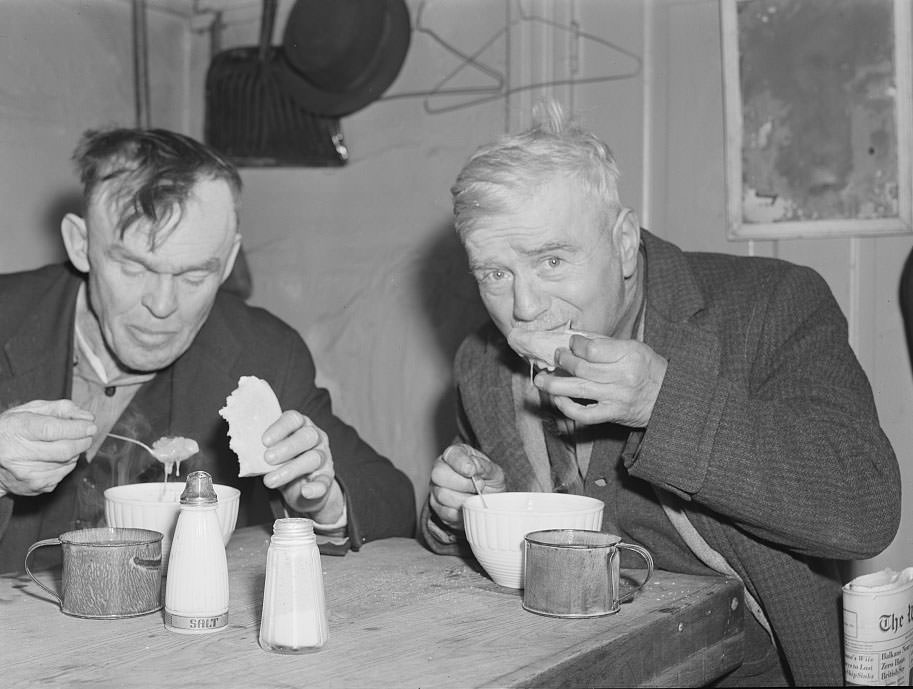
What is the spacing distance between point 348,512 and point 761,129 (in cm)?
143

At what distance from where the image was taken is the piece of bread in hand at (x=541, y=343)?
1951 mm

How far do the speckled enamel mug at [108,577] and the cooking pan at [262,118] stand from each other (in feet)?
6.85

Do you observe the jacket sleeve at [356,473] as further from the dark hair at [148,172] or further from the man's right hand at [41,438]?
the man's right hand at [41,438]

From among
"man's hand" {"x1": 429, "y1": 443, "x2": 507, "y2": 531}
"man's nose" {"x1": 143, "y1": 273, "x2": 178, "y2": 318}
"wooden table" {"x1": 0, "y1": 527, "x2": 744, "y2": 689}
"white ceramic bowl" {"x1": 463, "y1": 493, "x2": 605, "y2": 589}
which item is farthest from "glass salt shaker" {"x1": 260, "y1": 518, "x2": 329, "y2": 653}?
"man's nose" {"x1": 143, "y1": 273, "x2": 178, "y2": 318}

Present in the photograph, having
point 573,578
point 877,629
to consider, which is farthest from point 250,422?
point 877,629

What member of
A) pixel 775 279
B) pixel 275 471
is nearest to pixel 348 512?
pixel 275 471

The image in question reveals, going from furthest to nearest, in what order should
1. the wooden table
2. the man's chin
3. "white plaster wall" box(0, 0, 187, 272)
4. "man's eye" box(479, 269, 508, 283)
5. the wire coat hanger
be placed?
"white plaster wall" box(0, 0, 187, 272)
the wire coat hanger
the man's chin
"man's eye" box(479, 269, 508, 283)
the wooden table

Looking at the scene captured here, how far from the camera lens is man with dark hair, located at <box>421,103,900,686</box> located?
5.82 feet

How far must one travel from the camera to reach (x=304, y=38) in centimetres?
324

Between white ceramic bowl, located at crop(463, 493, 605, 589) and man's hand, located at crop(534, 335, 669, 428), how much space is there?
16 cm

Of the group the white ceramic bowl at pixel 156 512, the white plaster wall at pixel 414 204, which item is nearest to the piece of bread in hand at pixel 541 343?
the white ceramic bowl at pixel 156 512

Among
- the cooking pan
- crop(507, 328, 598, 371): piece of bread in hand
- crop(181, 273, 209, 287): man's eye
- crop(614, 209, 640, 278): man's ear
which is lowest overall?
crop(507, 328, 598, 371): piece of bread in hand

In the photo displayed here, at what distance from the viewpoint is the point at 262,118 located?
3.49 m

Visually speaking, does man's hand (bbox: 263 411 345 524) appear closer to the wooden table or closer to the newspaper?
the wooden table
